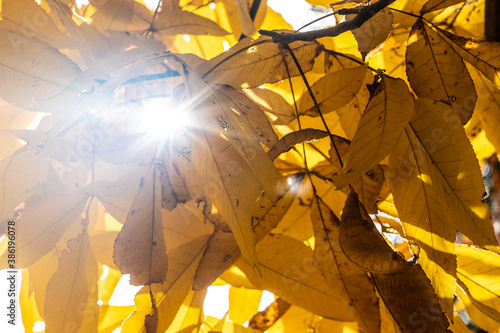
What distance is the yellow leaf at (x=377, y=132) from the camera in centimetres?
24

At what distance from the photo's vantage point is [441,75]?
0.31 m

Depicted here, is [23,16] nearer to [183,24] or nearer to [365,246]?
[183,24]

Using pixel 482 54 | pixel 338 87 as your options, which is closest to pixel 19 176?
pixel 338 87

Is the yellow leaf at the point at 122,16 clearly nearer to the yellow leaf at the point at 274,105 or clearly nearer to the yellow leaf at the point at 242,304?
the yellow leaf at the point at 274,105

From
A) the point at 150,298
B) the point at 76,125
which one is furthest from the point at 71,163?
the point at 150,298

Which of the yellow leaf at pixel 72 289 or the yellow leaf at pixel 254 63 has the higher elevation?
the yellow leaf at pixel 254 63

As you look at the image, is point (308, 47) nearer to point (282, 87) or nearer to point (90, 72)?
point (282, 87)

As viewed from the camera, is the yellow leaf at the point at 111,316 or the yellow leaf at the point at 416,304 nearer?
the yellow leaf at the point at 416,304

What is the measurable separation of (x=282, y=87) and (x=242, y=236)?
0.20 metres

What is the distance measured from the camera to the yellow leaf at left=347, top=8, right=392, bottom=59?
274 mm

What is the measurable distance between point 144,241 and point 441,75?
0.86 feet

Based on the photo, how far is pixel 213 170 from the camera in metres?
0.25

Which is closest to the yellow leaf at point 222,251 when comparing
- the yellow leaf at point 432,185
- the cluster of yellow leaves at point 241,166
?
the cluster of yellow leaves at point 241,166

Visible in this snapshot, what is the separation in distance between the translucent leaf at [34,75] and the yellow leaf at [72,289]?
0.14 metres
